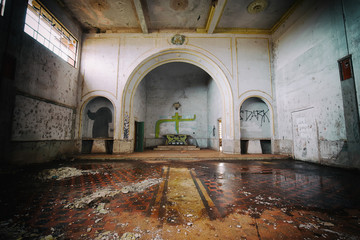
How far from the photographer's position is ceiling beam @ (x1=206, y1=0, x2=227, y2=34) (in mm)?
6848

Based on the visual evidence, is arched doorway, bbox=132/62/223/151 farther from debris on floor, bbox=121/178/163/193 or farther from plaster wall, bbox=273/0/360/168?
debris on floor, bbox=121/178/163/193

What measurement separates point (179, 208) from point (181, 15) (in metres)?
9.03

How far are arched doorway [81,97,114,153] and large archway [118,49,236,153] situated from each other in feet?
3.75

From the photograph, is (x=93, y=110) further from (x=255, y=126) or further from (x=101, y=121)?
(x=255, y=126)

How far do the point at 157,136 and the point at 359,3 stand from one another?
42.2 feet

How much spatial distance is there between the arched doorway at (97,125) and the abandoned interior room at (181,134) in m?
0.06

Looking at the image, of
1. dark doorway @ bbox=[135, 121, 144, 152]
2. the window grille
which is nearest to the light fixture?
dark doorway @ bbox=[135, 121, 144, 152]

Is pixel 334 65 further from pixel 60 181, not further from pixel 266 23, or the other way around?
pixel 60 181

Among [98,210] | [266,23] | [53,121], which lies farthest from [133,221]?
[266,23]

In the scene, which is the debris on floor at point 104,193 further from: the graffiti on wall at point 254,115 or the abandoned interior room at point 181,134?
the graffiti on wall at point 254,115

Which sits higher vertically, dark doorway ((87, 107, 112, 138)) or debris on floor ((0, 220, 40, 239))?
dark doorway ((87, 107, 112, 138))

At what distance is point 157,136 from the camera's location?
13336 millimetres

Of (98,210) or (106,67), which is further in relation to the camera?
(106,67)

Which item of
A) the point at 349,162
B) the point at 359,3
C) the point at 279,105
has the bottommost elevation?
the point at 349,162
